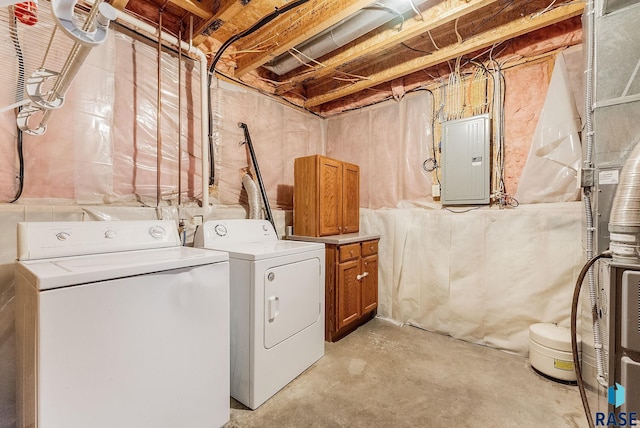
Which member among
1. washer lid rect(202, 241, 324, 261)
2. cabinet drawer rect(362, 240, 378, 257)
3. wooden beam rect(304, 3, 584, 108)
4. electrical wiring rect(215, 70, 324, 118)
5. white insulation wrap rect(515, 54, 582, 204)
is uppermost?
wooden beam rect(304, 3, 584, 108)

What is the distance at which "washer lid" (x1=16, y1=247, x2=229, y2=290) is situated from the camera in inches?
40.3

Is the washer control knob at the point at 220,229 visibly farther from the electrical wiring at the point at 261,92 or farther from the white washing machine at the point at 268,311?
the electrical wiring at the point at 261,92

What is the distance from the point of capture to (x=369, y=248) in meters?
2.88

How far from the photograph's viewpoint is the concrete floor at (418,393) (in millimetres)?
1604

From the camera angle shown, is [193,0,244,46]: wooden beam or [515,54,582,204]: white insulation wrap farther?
[515,54,582,204]: white insulation wrap

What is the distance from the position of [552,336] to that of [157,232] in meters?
2.70

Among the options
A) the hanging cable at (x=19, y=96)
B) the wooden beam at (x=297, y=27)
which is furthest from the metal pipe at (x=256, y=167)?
the hanging cable at (x=19, y=96)

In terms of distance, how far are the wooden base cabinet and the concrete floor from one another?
226 mm

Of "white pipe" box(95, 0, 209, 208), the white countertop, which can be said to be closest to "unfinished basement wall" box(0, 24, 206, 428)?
"white pipe" box(95, 0, 209, 208)

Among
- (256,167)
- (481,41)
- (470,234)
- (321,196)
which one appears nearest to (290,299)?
(321,196)

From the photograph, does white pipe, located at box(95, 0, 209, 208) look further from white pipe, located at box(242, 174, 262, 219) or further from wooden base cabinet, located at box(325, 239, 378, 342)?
wooden base cabinet, located at box(325, 239, 378, 342)

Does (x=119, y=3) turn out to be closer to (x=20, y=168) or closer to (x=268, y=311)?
(x=20, y=168)

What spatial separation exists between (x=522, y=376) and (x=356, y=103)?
9.71 ft

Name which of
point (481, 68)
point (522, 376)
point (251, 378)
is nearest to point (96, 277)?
point (251, 378)
